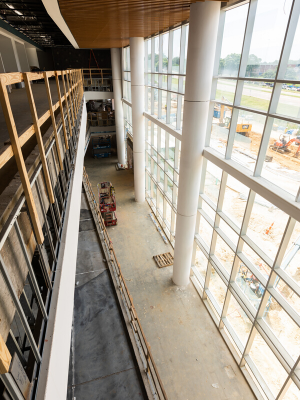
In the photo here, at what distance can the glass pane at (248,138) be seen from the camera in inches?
254

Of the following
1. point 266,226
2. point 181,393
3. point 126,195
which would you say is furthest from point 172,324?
point 126,195

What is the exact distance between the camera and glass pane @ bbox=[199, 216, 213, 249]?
10.0 m

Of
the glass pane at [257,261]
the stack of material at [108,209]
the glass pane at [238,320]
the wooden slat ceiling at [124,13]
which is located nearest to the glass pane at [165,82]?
the wooden slat ceiling at [124,13]

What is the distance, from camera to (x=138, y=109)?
47.9ft

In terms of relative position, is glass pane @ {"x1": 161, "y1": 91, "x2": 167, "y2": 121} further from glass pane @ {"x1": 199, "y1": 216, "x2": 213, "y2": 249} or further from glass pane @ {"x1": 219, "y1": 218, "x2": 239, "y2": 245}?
glass pane @ {"x1": 219, "y1": 218, "x2": 239, "y2": 245}

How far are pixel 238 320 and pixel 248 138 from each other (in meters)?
6.35

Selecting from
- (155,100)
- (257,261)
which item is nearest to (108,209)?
(155,100)

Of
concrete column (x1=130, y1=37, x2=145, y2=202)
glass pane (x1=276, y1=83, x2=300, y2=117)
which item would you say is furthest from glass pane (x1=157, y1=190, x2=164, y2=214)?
glass pane (x1=276, y1=83, x2=300, y2=117)

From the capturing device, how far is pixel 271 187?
5.92m

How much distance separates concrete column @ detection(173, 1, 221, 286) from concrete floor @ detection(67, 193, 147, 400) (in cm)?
359

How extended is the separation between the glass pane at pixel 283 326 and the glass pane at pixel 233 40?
21.8ft

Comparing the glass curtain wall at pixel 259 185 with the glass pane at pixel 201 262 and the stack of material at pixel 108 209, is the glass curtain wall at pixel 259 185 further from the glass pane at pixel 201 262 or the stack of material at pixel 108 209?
the stack of material at pixel 108 209

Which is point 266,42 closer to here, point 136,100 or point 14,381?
point 14,381

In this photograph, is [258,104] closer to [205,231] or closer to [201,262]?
[205,231]
